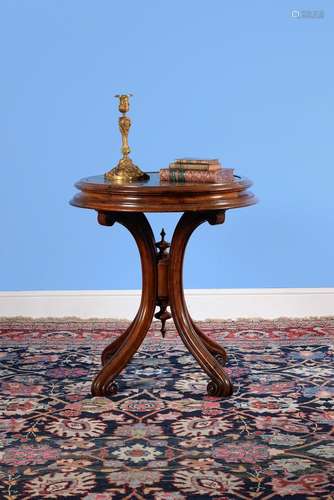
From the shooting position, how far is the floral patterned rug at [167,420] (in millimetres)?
2844

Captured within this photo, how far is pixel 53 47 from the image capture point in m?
4.79

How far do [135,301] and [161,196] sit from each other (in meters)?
1.60

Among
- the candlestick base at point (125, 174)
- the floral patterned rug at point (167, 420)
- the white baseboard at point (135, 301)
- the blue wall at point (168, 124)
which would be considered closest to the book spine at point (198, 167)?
the candlestick base at point (125, 174)

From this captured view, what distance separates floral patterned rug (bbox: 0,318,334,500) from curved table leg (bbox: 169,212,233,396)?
0.07 m

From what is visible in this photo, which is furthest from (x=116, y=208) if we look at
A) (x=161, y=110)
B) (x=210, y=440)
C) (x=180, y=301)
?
(x=161, y=110)

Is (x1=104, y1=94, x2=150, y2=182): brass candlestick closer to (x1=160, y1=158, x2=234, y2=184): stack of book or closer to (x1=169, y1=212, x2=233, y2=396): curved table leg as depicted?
(x1=160, y1=158, x2=234, y2=184): stack of book

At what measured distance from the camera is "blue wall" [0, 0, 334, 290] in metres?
4.77

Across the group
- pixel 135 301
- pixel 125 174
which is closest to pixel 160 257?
pixel 125 174

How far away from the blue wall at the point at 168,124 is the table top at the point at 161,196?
1348mm

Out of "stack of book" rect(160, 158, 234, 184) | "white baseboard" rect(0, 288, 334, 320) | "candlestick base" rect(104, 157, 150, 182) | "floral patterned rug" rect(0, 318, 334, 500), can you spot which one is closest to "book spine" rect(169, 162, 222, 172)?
"stack of book" rect(160, 158, 234, 184)

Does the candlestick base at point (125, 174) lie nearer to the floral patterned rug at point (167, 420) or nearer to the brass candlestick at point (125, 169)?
the brass candlestick at point (125, 169)

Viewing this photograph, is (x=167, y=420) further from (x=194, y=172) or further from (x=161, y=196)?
(x=194, y=172)

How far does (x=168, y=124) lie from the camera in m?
4.83

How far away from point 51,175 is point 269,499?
8.46ft
